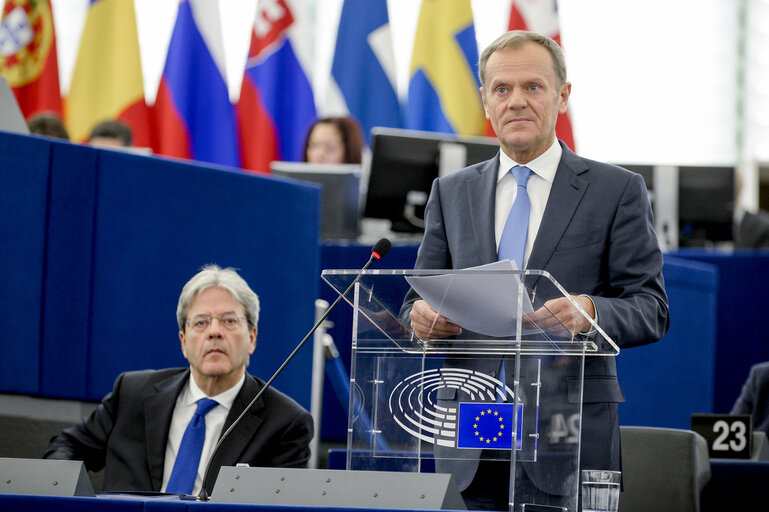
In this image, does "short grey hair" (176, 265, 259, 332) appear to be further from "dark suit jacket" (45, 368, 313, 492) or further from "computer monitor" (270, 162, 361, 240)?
"computer monitor" (270, 162, 361, 240)

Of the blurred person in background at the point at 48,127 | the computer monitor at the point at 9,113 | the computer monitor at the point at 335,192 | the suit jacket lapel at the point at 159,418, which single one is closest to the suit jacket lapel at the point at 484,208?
the suit jacket lapel at the point at 159,418

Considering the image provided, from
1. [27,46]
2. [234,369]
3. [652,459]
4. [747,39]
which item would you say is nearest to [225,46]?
[27,46]

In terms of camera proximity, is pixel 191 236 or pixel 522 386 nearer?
pixel 522 386

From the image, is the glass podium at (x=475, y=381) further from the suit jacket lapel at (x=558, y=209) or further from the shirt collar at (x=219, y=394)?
the shirt collar at (x=219, y=394)

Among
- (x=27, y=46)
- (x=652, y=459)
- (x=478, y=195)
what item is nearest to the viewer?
(x=478, y=195)

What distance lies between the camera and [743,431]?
3.38 meters

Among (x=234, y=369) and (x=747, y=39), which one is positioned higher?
(x=747, y=39)

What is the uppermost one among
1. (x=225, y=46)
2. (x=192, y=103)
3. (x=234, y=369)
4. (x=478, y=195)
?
(x=225, y=46)

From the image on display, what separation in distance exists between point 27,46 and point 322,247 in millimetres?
3079

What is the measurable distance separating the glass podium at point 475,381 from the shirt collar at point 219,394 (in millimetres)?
1292

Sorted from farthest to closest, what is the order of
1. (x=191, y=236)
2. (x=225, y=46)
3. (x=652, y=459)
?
(x=225, y=46) < (x=191, y=236) < (x=652, y=459)

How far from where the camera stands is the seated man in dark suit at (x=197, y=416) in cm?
317

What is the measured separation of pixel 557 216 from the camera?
228cm

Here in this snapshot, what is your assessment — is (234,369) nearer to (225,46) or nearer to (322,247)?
(322,247)
